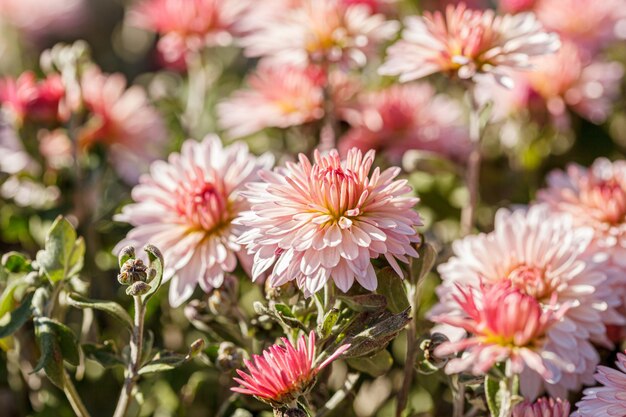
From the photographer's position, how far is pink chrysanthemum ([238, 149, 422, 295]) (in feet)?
2.47

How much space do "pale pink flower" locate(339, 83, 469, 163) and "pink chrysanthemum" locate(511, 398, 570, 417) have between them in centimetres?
55

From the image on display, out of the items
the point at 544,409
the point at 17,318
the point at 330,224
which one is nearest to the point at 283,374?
the point at 330,224

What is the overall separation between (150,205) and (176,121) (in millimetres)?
603

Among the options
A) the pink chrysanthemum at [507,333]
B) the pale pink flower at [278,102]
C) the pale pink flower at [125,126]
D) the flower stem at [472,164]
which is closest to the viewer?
the pink chrysanthemum at [507,333]

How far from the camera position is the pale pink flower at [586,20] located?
1.41 meters

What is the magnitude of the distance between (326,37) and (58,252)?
50cm

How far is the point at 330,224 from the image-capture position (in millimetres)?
784

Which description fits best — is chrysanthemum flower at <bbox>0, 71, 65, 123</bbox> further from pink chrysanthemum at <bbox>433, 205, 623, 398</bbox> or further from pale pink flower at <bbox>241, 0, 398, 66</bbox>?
pink chrysanthemum at <bbox>433, 205, 623, 398</bbox>

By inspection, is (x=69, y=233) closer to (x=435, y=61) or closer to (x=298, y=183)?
(x=298, y=183)

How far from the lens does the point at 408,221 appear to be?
77 cm

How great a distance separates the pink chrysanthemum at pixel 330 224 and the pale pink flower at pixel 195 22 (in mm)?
614

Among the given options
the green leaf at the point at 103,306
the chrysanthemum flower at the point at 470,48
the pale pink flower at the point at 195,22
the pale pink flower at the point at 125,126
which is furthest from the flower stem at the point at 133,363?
the pale pink flower at the point at 195,22

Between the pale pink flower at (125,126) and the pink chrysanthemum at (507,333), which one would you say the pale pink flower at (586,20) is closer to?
the pale pink flower at (125,126)

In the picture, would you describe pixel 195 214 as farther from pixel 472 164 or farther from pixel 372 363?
pixel 472 164
